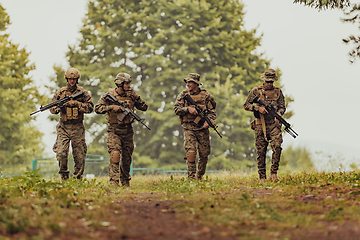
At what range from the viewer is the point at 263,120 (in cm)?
977

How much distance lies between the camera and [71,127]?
961 cm

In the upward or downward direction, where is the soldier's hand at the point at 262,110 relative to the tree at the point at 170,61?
downward

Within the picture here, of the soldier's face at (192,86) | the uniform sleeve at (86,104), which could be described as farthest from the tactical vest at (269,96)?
the uniform sleeve at (86,104)

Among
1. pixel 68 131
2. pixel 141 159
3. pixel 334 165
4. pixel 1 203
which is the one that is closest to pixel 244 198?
pixel 1 203

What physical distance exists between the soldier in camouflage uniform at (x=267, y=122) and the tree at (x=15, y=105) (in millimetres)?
15884

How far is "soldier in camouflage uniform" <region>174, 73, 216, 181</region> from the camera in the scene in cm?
997

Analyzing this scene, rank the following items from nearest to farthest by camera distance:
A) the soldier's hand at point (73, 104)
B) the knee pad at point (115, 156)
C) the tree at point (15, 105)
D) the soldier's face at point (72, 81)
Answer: the knee pad at point (115, 156) → the soldier's hand at point (73, 104) → the soldier's face at point (72, 81) → the tree at point (15, 105)

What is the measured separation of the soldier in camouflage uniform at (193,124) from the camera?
997cm

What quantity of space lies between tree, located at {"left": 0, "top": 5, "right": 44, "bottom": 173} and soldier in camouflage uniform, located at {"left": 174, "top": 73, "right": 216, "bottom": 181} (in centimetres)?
1465

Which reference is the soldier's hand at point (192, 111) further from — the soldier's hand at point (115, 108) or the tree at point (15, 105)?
the tree at point (15, 105)

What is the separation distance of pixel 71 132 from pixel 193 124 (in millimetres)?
2843

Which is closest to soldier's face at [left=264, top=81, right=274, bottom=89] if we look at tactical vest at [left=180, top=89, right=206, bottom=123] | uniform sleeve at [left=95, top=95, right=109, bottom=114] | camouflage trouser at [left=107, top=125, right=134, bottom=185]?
tactical vest at [left=180, top=89, right=206, bottom=123]

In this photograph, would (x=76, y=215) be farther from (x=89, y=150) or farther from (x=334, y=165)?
(x=89, y=150)

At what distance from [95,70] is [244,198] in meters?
19.5
